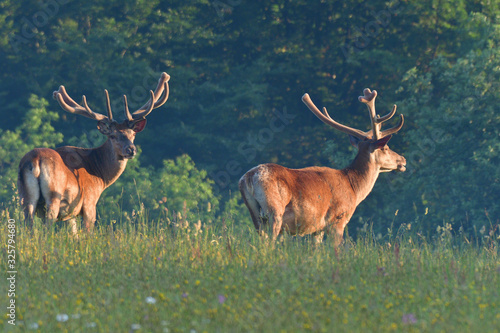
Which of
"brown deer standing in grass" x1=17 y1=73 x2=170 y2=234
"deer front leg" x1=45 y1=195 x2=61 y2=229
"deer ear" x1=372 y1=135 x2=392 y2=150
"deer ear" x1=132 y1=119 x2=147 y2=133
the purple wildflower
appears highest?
"deer ear" x1=132 y1=119 x2=147 y2=133

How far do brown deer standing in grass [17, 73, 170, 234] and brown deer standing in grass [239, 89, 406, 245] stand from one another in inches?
77.6

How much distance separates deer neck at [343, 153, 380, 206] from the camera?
34.7 feet

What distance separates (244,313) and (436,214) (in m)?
14.9

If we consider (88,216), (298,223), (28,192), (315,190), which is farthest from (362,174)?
(28,192)

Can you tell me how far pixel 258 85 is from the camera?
2342cm

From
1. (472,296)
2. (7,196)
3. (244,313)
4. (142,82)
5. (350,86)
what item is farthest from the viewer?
(142,82)

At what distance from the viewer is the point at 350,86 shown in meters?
22.6

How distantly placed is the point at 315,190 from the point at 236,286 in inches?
152

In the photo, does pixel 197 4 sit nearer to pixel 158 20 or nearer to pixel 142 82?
pixel 158 20

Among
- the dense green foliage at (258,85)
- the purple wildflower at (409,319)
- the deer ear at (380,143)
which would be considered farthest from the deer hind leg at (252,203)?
the dense green foliage at (258,85)

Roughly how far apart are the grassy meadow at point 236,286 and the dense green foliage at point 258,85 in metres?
11.1

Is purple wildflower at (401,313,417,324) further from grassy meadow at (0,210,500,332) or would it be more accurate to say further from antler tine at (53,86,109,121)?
antler tine at (53,86,109,121)

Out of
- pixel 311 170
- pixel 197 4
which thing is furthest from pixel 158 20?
pixel 311 170

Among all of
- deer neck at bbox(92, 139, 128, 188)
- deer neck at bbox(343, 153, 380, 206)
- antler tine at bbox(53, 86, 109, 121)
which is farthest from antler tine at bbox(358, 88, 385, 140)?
antler tine at bbox(53, 86, 109, 121)
